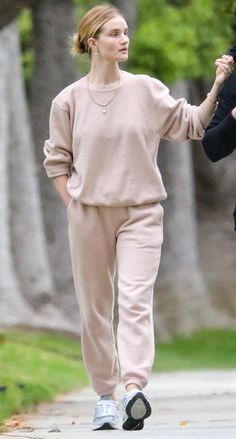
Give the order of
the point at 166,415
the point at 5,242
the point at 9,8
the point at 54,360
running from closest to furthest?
the point at 166,415 → the point at 9,8 → the point at 54,360 → the point at 5,242

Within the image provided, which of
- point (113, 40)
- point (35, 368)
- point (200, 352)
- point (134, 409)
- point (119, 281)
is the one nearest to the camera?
point (134, 409)

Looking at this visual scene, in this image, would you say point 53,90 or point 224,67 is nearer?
point 224,67

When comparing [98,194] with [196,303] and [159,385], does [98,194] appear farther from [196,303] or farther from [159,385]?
[196,303]

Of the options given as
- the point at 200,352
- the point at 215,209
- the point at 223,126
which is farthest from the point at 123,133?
the point at 215,209

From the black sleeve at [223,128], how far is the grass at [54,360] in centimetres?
234

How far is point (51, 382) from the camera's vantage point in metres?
13.7

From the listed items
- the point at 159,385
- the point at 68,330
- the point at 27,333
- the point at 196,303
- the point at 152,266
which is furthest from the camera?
the point at 196,303

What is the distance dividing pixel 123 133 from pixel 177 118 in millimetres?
318

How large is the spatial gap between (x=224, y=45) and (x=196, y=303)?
4472 mm

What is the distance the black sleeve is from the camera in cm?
748

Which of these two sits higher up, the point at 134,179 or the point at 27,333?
the point at 134,179

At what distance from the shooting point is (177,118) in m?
7.98

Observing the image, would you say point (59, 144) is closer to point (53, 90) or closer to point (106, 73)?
point (106, 73)

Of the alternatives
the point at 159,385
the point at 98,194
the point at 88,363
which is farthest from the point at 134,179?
the point at 159,385
